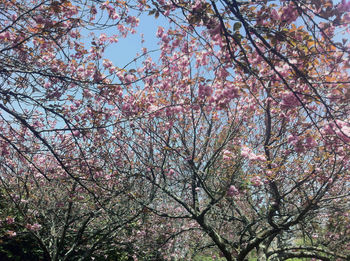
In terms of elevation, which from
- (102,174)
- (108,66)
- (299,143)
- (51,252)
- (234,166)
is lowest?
(51,252)

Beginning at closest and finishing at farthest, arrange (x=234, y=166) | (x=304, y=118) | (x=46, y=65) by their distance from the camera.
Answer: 1. (x=46, y=65)
2. (x=234, y=166)
3. (x=304, y=118)

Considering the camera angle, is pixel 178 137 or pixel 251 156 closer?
pixel 251 156

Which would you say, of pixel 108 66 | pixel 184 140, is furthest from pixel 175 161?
pixel 108 66

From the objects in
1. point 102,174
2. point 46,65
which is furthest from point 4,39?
point 102,174

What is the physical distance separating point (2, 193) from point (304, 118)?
23.5ft

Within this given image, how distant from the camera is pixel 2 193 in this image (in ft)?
21.9

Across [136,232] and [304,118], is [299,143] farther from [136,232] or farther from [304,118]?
[136,232]

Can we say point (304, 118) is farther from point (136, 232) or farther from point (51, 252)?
point (51, 252)

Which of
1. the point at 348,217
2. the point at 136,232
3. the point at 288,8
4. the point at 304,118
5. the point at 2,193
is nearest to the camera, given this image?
the point at 288,8

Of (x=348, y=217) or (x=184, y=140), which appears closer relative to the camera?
(x=184, y=140)

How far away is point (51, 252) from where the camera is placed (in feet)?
19.6

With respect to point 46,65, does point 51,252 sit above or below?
below

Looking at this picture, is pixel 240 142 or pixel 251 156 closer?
pixel 251 156

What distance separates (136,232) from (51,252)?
7.61 ft
